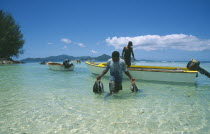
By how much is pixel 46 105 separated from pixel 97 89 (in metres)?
2.32

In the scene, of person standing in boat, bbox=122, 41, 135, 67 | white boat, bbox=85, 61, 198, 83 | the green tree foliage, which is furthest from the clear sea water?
the green tree foliage

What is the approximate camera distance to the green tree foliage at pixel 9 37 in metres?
40.0

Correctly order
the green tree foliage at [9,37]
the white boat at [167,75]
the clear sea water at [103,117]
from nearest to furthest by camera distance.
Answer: the clear sea water at [103,117] < the white boat at [167,75] < the green tree foliage at [9,37]

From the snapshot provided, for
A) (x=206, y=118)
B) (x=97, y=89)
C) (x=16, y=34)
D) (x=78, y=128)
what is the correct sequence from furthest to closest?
(x=16, y=34)
(x=97, y=89)
(x=206, y=118)
(x=78, y=128)

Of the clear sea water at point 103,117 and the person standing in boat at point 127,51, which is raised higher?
the person standing in boat at point 127,51

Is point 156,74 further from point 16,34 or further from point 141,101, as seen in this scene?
point 16,34

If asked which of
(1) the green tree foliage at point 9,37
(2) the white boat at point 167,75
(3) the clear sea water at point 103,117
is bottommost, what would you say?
(3) the clear sea water at point 103,117

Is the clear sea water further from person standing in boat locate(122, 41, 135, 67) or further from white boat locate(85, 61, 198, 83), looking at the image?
person standing in boat locate(122, 41, 135, 67)

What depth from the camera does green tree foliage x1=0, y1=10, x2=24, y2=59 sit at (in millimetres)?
40031

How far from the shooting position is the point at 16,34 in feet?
145

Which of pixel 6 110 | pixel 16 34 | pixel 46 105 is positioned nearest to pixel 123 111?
pixel 46 105

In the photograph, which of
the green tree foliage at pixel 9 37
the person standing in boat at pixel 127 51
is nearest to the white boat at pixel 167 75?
the person standing in boat at pixel 127 51

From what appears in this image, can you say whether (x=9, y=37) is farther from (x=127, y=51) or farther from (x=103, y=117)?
(x=103, y=117)

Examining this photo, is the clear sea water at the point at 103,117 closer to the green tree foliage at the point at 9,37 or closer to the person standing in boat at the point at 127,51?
the person standing in boat at the point at 127,51
